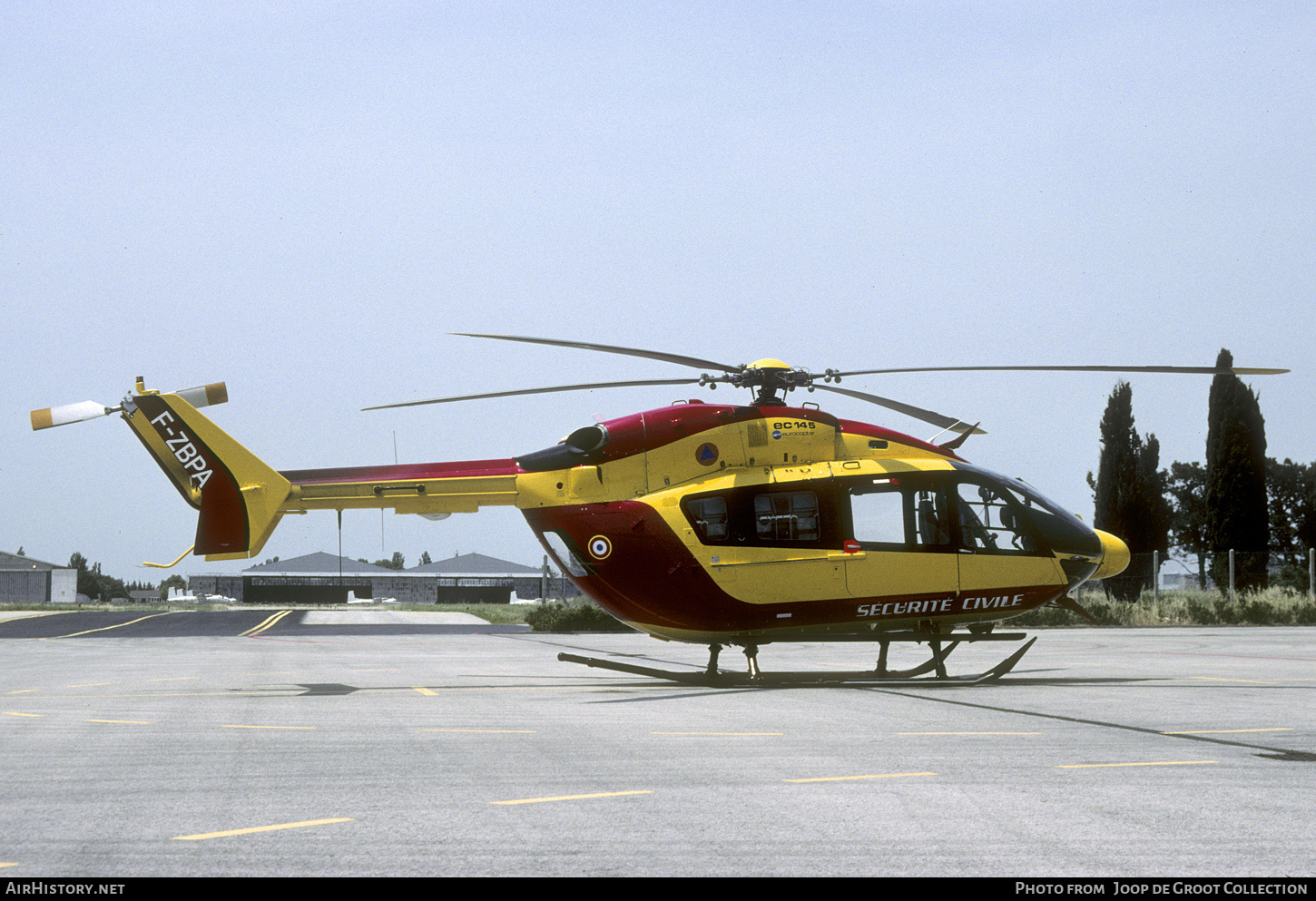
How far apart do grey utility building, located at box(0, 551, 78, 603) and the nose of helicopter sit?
364 feet

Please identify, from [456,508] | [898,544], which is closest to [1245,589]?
[898,544]

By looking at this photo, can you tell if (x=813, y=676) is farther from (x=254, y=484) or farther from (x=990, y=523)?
(x=254, y=484)

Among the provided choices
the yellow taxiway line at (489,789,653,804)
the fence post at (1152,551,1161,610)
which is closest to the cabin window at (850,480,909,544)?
the yellow taxiway line at (489,789,653,804)

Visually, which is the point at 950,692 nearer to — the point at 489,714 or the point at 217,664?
the point at 489,714

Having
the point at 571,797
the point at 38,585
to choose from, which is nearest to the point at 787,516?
the point at 571,797

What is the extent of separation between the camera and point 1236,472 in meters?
54.5

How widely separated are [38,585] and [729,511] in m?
113

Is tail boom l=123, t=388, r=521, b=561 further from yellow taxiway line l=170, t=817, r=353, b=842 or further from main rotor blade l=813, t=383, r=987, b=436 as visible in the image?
yellow taxiway line l=170, t=817, r=353, b=842

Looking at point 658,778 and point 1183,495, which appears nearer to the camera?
point 658,778

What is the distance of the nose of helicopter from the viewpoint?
53.7 ft

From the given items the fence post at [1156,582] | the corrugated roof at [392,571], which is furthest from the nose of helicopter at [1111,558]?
the corrugated roof at [392,571]

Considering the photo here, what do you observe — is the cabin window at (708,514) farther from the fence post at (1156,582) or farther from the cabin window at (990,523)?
the fence post at (1156,582)

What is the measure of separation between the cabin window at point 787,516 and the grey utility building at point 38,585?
358 ft

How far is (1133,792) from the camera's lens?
6.90m
